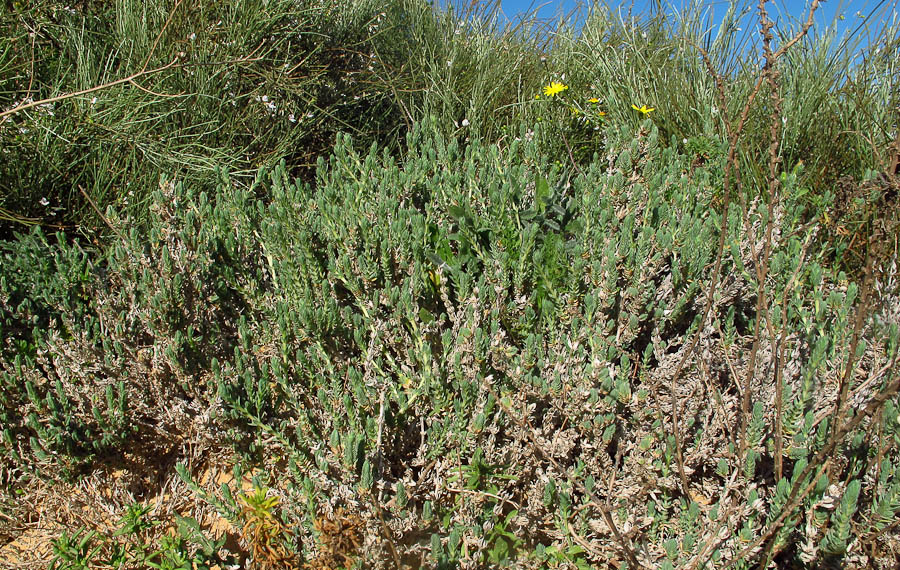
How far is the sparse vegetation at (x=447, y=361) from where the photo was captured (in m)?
1.54

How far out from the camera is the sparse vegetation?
1543 millimetres

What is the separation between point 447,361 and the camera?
1868 mm

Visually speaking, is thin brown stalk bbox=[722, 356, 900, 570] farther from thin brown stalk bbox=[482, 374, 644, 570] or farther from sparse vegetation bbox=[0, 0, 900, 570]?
thin brown stalk bbox=[482, 374, 644, 570]

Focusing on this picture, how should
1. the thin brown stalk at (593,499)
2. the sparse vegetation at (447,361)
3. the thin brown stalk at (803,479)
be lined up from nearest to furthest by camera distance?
1. the thin brown stalk at (803,479)
2. the thin brown stalk at (593,499)
3. the sparse vegetation at (447,361)

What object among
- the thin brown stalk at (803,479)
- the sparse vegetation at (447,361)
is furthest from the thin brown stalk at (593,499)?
the thin brown stalk at (803,479)

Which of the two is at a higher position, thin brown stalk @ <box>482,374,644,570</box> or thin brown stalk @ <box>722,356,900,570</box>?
thin brown stalk @ <box>722,356,900,570</box>

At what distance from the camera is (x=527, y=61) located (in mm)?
4824

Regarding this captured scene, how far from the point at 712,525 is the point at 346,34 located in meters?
3.49

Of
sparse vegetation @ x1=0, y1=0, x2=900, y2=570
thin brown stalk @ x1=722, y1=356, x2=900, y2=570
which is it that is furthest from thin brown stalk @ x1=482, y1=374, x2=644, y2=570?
thin brown stalk @ x1=722, y1=356, x2=900, y2=570

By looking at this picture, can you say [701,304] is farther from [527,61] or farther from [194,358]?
[527,61]

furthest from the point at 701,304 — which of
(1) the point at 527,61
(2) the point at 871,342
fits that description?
(1) the point at 527,61

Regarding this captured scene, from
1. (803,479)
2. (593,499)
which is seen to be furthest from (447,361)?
(803,479)

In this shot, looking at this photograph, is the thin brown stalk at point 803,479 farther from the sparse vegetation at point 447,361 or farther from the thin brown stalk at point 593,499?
the thin brown stalk at point 593,499

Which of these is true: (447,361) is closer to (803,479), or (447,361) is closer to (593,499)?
(593,499)
